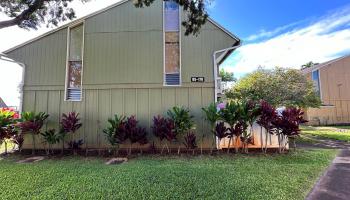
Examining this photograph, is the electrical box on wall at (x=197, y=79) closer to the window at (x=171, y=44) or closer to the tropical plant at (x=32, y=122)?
the window at (x=171, y=44)

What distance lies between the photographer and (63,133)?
8094mm

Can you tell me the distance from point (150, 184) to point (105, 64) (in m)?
5.85

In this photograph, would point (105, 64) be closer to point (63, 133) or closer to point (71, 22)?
point (71, 22)

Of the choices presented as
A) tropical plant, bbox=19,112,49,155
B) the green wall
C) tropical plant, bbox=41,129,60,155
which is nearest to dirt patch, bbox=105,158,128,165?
the green wall

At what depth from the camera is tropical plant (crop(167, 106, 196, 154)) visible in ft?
24.9

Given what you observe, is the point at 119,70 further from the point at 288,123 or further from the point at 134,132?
the point at 288,123

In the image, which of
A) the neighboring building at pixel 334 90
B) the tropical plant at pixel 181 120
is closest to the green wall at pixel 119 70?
the tropical plant at pixel 181 120

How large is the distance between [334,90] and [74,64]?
98.6ft

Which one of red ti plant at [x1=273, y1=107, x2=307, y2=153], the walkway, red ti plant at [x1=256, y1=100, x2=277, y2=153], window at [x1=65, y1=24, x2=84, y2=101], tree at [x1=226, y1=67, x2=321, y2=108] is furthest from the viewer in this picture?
tree at [x1=226, y1=67, x2=321, y2=108]

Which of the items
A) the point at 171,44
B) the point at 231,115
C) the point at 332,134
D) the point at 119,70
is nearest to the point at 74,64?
the point at 119,70

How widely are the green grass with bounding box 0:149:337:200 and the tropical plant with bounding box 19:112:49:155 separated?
125 cm

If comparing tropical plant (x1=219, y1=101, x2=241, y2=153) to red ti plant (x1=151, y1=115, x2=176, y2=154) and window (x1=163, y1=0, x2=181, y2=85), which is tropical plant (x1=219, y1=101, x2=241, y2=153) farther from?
window (x1=163, y1=0, x2=181, y2=85)

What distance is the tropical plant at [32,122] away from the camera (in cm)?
765

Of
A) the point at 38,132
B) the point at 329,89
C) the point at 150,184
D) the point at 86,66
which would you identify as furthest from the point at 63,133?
the point at 329,89
